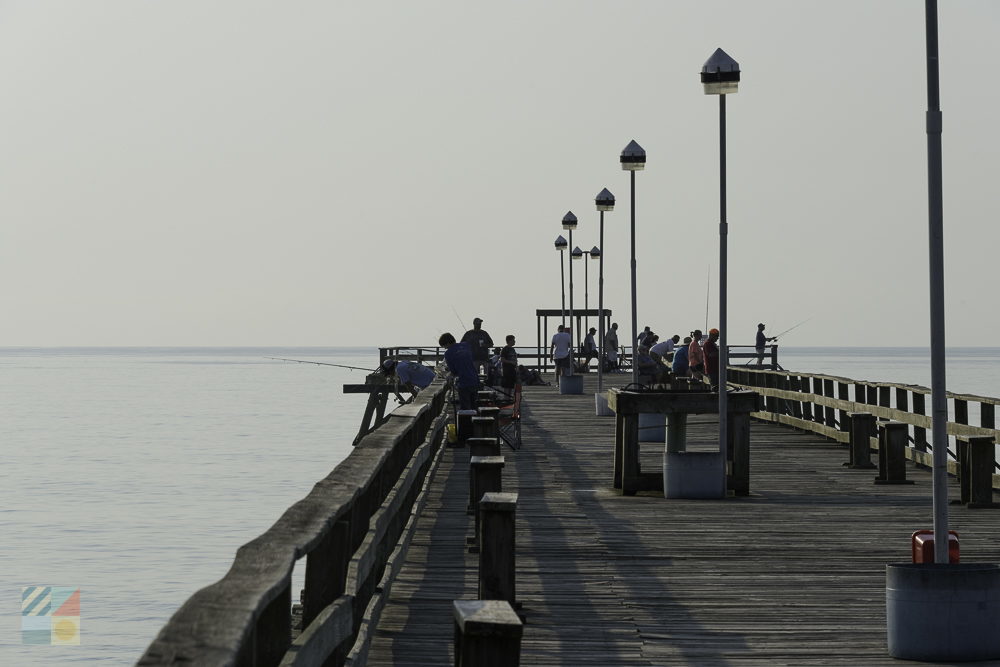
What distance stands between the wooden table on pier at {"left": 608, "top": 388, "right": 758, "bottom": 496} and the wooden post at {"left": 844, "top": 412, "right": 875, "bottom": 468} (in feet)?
11.1

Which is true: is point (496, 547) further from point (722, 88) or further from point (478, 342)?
point (478, 342)

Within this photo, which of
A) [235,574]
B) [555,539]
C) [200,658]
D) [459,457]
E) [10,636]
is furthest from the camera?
[10,636]

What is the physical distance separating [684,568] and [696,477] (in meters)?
4.47

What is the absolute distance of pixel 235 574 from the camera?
15.8 ft

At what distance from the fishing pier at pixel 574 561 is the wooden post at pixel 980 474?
2 cm

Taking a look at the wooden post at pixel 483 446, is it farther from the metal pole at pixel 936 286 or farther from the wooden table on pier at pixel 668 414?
the metal pole at pixel 936 286

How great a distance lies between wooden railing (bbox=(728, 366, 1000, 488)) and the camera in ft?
57.8

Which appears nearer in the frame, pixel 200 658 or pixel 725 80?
pixel 200 658

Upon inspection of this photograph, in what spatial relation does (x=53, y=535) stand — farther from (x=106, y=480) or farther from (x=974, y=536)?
(x=974, y=536)

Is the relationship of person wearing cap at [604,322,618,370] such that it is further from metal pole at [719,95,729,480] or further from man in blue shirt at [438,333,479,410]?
metal pole at [719,95,729,480]

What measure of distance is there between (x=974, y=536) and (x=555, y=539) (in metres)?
3.48

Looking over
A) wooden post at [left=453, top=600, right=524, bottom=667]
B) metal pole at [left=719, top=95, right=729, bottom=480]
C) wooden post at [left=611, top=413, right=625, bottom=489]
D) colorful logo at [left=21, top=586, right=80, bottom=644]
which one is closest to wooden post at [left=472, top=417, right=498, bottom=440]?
wooden post at [left=611, top=413, right=625, bottom=489]

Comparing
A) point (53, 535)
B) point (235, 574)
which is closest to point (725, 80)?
point (235, 574)

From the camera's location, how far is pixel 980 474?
15.0 meters
